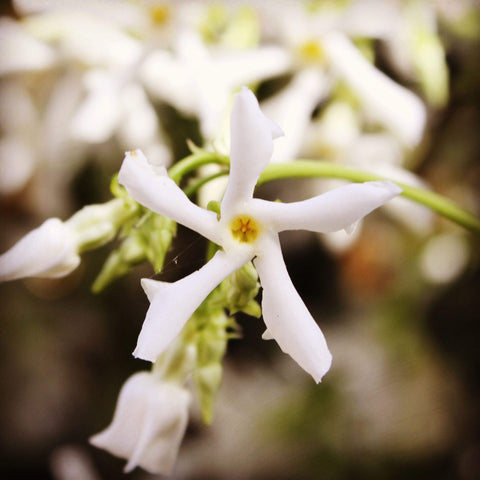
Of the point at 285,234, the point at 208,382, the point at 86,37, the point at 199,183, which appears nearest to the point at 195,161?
the point at 199,183

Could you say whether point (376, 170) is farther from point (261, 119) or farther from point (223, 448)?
point (223, 448)

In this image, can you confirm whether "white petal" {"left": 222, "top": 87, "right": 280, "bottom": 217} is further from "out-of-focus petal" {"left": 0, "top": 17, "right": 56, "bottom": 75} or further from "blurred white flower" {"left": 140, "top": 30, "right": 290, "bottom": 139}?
"out-of-focus petal" {"left": 0, "top": 17, "right": 56, "bottom": 75}

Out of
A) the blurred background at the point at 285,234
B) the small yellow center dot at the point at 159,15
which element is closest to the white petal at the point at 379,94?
the blurred background at the point at 285,234

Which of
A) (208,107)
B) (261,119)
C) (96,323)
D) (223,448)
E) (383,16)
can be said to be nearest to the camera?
(261,119)

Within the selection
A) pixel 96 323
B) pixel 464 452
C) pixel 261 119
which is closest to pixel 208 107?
pixel 261 119

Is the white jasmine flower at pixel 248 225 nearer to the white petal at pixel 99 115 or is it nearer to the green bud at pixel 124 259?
the green bud at pixel 124 259

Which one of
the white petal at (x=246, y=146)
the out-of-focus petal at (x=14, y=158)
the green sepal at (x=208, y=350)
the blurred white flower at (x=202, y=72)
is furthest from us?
the out-of-focus petal at (x=14, y=158)

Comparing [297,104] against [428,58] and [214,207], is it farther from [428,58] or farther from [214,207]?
[214,207]
